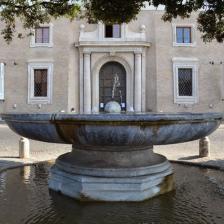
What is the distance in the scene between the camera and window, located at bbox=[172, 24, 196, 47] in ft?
70.1

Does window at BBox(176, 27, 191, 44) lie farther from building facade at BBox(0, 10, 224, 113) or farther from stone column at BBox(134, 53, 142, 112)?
stone column at BBox(134, 53, 142, 112)

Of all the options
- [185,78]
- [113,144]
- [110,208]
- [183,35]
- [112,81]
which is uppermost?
[183,35]

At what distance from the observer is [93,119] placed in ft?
10.8

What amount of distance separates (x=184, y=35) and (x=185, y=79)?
8.99 feet

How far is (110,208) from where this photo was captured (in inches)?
142

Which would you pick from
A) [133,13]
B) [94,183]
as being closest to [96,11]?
[133,13]

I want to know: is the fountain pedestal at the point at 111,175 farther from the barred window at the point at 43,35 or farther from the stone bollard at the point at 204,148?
the barred window at the point at 43,35

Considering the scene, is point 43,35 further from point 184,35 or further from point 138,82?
point 184,35

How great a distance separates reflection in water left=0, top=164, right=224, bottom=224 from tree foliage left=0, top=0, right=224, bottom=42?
502 cm

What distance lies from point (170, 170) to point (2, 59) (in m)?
18.8

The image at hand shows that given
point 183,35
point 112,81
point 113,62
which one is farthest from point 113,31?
point 183,35

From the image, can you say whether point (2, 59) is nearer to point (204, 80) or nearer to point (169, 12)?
point (204, 80)

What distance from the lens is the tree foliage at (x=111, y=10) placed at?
8.34 m

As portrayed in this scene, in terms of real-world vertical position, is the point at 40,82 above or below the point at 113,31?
below
